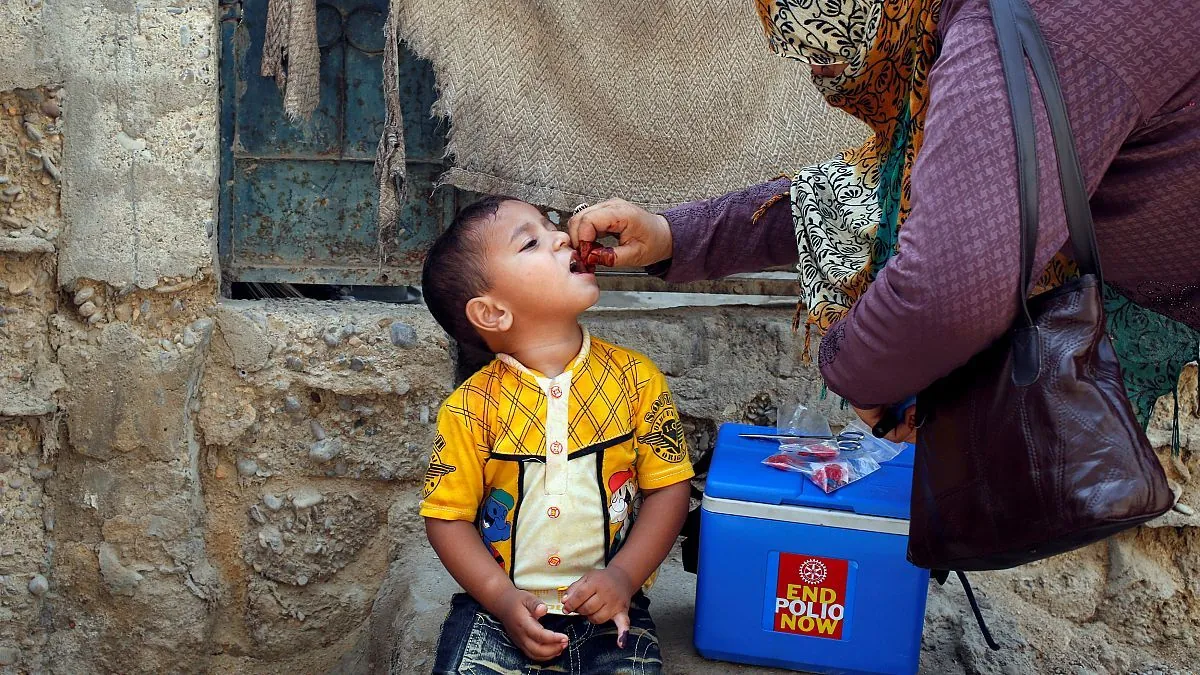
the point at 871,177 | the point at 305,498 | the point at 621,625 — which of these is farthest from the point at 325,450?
the point at 871,177

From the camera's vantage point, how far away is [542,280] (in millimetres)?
1902

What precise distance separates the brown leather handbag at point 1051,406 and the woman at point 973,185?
0.02 metres

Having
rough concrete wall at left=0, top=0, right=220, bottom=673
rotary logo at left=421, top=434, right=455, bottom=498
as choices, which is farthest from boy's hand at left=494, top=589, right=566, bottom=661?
rough concrete wall at left=0, top=0, right=220, bottom=673

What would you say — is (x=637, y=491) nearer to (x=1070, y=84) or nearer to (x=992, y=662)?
(x=992, y=662)

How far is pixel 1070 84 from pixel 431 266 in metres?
1.13

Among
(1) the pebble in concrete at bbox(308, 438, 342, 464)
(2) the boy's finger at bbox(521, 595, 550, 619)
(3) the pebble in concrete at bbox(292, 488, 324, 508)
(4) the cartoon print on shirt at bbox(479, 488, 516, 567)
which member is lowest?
(3) the pebble in concrete at bbox(292, 488, 324, 508)

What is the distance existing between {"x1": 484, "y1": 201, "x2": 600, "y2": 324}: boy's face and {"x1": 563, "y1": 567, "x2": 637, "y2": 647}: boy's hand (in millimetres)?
467

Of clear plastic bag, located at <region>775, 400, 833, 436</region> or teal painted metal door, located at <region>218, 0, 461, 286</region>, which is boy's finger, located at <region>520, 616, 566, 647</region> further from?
teal painted metal door, located at <region>218, 0, 461, 286</region>

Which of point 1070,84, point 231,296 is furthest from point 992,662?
point 231,296

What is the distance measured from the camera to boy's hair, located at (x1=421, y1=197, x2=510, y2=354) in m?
1.94

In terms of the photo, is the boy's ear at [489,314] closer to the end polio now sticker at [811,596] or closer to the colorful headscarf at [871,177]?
the colorful headscarf at [871,177]

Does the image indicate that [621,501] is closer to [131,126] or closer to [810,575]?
[810,575]

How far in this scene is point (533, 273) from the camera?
1903 mm

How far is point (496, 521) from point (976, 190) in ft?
3.38
